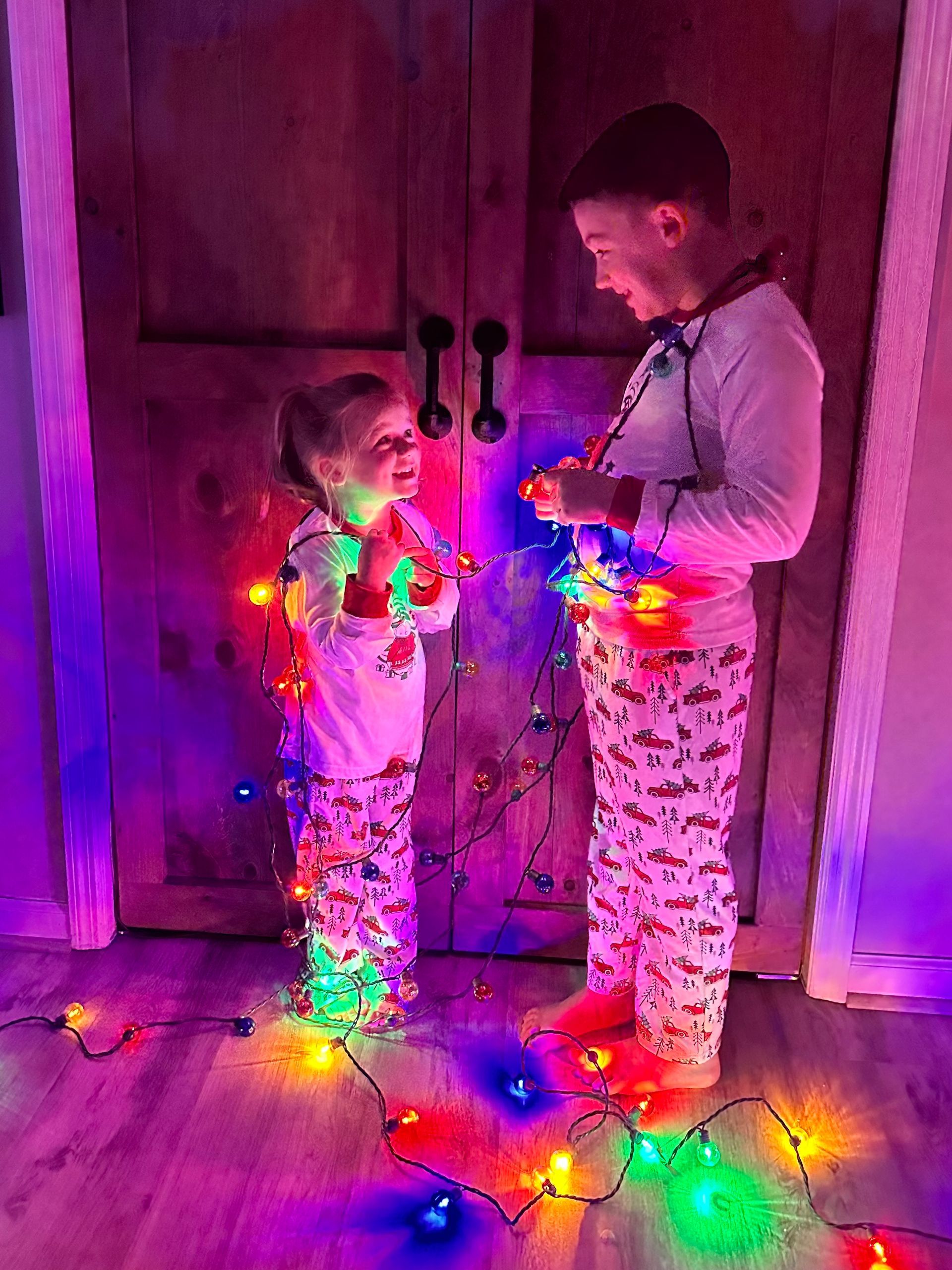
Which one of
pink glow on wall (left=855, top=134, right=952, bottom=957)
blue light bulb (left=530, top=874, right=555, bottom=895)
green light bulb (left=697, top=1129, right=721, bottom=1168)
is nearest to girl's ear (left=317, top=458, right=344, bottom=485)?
blue light bulb (left=530, top=874, right=555, bottom=895)

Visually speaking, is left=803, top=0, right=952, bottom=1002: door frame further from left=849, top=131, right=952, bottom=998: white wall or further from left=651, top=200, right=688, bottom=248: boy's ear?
left=651, top=200, right=688, bottom=248: boy's ear

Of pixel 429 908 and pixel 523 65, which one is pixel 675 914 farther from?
pixel 523 65

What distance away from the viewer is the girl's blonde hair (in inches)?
66.1

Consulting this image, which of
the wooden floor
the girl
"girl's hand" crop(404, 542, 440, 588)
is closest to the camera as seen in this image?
the wooden floor

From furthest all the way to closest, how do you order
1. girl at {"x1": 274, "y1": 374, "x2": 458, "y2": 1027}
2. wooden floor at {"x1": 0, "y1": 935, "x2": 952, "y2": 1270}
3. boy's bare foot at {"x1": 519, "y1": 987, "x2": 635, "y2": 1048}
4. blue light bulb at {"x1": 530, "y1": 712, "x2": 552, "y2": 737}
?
boy's bare foot at {"x1": 519, "y1": 987, "x2": 635, "y2": 1048}, blue light bulb at {"x1": 530, "y1": 712, "x2": 552, "y2": 737}, girl at {"x1": 274, "y1": 374, "x2": 458, "y2": 1027}, wooden floor at {"x1": 0, "y1": 935, "x2": 952, "y2": 1270}

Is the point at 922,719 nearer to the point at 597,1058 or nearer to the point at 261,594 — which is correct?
the point at 597,1058

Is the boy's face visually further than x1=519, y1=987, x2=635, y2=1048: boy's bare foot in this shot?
No

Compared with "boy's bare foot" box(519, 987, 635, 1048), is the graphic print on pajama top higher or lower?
higher

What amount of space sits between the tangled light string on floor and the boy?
7 centimetres

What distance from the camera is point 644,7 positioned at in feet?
5.67

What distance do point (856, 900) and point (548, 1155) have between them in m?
0.78

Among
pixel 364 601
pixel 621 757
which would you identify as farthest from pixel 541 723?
pixel 364 601

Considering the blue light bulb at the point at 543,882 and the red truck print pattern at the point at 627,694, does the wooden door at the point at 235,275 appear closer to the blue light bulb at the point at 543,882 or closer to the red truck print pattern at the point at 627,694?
the blue light bulb at the point at 543,882

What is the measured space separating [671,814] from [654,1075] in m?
0.50
